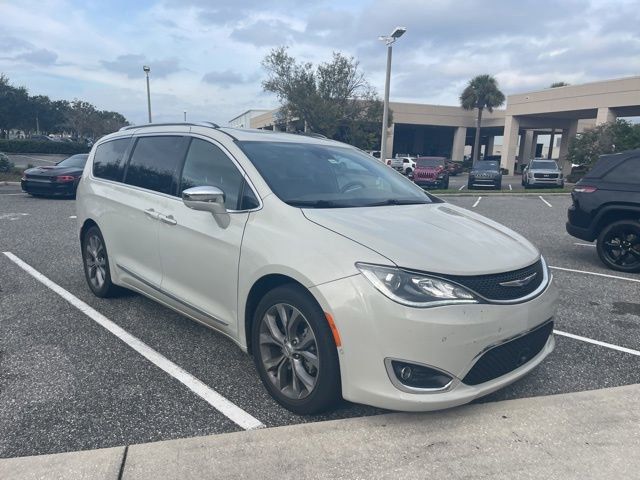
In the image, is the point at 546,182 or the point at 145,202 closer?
the point at 145,202

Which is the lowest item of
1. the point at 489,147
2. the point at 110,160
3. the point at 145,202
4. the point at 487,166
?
the point at 487,166

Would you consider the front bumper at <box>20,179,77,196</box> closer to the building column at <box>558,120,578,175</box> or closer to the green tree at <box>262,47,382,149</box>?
the green tree at <box>262,47,382,149</box>

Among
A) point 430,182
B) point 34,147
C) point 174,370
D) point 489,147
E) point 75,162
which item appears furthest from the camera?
point 489,147

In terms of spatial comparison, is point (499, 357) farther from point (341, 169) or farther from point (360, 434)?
point (341, 169)

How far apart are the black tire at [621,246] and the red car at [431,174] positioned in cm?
1678

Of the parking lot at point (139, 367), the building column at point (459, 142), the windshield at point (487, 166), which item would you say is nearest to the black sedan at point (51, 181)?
the parking lot at point (139, 367)

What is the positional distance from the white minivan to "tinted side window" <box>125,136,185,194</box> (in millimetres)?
17

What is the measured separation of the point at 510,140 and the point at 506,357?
4459 cm

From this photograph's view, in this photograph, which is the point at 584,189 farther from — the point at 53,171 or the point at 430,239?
the point at 53,171

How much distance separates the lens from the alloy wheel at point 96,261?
16.5ft

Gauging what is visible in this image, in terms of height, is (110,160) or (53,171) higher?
(110,160)

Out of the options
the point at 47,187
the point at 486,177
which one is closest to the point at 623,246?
the point at 47,187

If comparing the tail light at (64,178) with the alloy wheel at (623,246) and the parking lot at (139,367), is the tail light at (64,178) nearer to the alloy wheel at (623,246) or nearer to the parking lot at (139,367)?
the parking lot at (139,367)

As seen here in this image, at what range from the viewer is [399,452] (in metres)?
2.67
